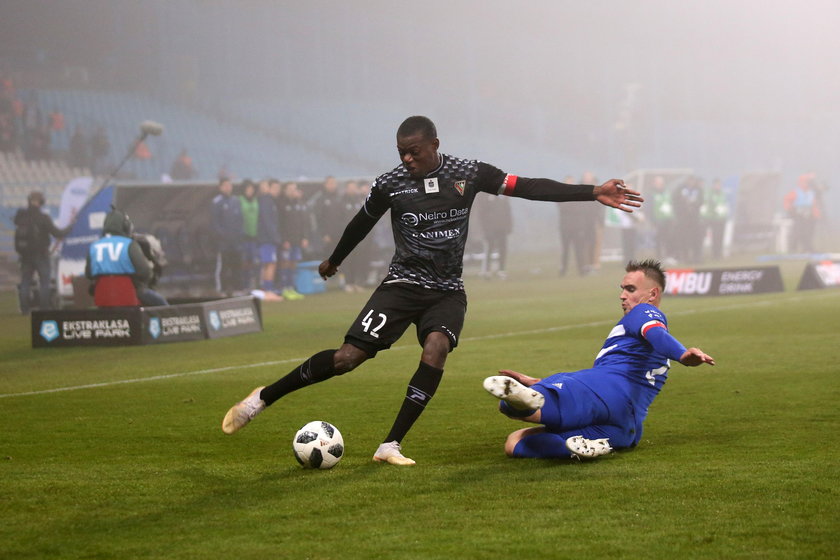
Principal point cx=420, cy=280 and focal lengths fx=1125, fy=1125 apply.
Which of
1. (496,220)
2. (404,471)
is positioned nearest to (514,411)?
(404,471)

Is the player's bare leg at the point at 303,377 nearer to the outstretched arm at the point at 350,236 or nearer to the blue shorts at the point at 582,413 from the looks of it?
the outstretched arm at the point at 350,236

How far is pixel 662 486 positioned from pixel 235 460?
8.13 ft

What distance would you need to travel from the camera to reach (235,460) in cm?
646

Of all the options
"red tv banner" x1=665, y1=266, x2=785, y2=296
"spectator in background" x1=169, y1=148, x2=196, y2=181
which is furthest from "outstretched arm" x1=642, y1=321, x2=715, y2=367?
"spectator in background" x1=169, y1=148, x2=196, y2=181

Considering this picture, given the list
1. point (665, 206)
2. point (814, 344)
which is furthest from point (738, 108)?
point (814, 344)

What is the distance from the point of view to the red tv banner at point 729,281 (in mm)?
20578

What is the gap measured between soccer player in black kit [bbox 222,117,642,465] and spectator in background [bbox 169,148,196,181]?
2343 centimetres

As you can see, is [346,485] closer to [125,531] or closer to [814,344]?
[125,531]

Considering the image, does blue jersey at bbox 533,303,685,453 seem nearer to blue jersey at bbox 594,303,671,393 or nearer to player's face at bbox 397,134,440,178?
blue jersey at bbox 594,303,671,393

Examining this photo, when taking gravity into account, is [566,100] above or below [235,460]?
above

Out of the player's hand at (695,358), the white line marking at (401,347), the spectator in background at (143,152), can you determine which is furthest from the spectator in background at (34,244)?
Answer: the player's hand at (695,358)

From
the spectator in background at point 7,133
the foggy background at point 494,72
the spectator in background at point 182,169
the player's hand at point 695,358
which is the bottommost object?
the player's hand at point 695,358

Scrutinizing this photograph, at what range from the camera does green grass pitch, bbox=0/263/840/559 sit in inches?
175

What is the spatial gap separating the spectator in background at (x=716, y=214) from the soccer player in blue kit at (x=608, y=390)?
27176 millimetres
